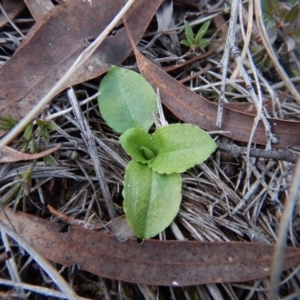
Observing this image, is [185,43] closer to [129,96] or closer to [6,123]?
[129,96]

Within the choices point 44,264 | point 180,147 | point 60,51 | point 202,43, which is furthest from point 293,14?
point 44,264

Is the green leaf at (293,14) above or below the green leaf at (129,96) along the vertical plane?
below

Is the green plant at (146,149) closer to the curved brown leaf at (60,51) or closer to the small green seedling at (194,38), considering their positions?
the curved brown leaf at (60,51)

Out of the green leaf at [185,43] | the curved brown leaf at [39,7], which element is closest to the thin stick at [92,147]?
the curved brown leaf at [39,7]

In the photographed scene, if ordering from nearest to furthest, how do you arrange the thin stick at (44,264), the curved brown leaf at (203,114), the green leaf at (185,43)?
1. the thin stick at (44,264)
2. the curved brown leaf at (203,114)
3. the green leaf at (185,43)

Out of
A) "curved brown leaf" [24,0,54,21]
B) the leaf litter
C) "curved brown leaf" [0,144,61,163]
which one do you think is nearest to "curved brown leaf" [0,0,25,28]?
"curved brown leaf" [24,0,54,21]

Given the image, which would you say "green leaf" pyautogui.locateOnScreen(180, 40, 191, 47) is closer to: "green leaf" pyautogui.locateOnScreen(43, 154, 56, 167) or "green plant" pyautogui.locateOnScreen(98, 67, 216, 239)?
"green plant" pyautogui.locateOnScreen(98, 67, 216, 239)

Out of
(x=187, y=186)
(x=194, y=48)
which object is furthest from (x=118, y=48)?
(x=187, y=186)

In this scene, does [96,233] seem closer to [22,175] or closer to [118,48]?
[22,175]

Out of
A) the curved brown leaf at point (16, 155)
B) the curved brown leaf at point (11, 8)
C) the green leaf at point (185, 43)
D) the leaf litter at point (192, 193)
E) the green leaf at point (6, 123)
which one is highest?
the curved brown leaf at point (11, 8)
